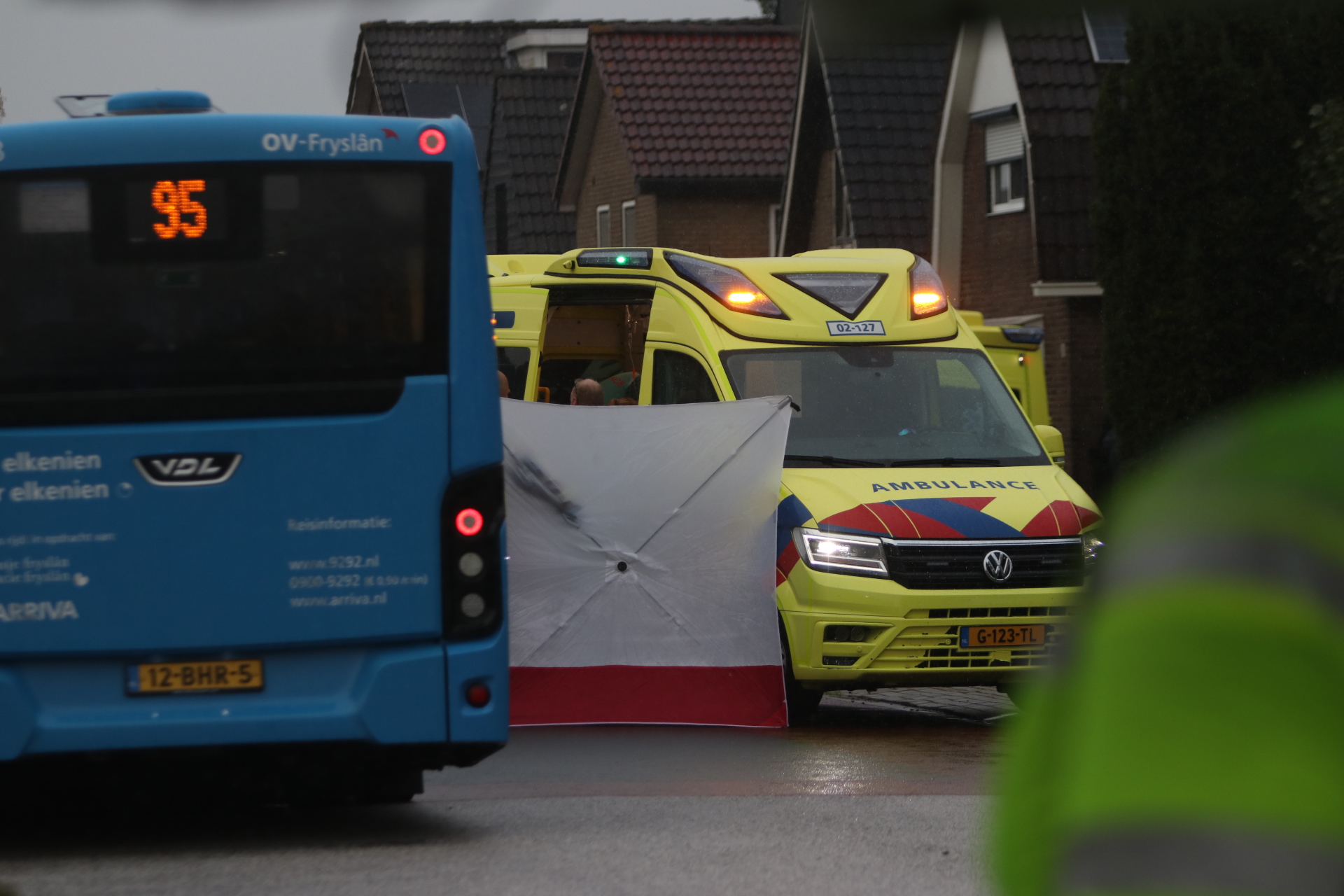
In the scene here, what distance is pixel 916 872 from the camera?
6.38 meters

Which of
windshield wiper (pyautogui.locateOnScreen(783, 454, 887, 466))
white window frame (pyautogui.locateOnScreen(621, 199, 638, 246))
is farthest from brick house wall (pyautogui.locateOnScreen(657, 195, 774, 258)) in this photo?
windshield wiper (pyautogui.locateOnScreen(783, 454, 887, 466))

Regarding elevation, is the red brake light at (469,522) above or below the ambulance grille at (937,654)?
above

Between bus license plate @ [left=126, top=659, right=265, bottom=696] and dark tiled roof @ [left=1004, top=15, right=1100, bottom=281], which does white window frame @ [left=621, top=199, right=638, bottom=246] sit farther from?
bus license plate @ [left=126, top=659, right=265, bottom=696]

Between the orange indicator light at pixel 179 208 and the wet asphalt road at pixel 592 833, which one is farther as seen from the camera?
the orange indicator light at pixel 179 208

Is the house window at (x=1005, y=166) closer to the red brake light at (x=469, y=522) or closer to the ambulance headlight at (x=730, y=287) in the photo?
the ambulance headlight at (x=730, y=287)

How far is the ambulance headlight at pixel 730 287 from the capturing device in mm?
11344

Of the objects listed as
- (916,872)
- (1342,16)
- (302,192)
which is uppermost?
(302,192)

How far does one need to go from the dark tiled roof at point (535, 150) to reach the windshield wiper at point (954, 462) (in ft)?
109

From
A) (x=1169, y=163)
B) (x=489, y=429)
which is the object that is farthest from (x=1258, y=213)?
(x=489, y=429)

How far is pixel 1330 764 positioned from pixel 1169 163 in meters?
20.0

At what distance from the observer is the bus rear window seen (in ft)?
22.7

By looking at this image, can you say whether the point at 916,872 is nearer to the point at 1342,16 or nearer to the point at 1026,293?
the point at 1342,16

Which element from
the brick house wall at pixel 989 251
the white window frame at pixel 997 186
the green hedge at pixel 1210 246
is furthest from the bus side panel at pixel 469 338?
the white window frame at pixel 997 186

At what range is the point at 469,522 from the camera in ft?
23.0
